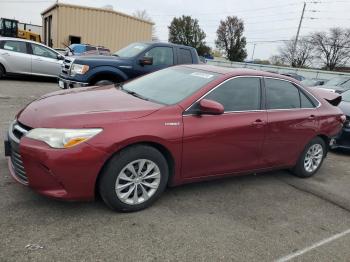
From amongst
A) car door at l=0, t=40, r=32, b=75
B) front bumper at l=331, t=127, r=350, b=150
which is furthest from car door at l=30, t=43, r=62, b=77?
front bumper at l=331, t=127, r=350, b=150

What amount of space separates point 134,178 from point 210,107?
1114 millimetres

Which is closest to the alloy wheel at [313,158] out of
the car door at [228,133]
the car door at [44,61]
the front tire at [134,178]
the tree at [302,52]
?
the car door at [228,133]

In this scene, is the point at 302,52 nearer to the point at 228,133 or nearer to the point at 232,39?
the point at 232,39

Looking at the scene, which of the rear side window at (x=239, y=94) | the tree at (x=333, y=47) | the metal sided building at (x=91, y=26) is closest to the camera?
the rear side window at (x=239, y=94)

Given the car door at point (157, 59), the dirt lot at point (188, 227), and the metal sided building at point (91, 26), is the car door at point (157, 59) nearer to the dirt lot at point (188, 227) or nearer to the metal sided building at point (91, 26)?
the dirt lot at point (188, 227)

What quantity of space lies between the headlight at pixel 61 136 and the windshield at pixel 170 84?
3.65 ft

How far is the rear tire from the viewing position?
5.56 meters

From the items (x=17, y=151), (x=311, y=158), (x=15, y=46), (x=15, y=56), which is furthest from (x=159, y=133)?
(x=15, y=46)

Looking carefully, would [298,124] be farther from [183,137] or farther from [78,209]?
[78,209]

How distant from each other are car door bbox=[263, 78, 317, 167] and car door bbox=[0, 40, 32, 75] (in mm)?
10355

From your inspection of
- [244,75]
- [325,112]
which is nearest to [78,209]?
[244,75]

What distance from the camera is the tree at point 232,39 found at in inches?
2726

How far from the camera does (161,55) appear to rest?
959cm

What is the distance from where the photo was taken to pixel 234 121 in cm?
446
